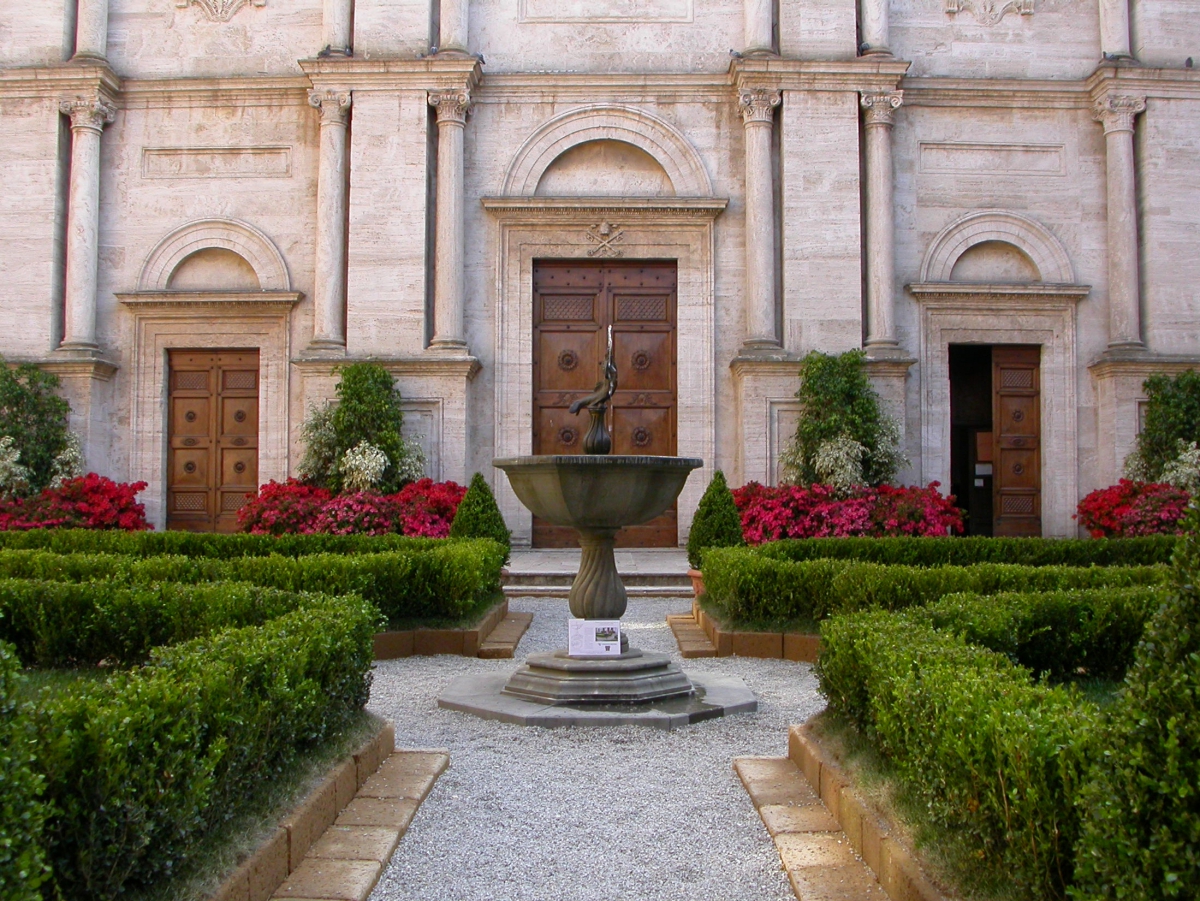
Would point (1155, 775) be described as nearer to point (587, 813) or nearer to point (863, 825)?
point (863, 825)

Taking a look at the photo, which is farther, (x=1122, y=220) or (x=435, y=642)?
(x=1122, y=220)

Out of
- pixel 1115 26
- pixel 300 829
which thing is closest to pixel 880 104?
pixel 1115 26

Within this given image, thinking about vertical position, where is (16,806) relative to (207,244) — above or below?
below

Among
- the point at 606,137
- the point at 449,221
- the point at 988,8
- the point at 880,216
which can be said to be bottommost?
the point at 449,221

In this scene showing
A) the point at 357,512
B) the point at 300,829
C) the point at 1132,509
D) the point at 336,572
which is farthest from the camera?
the point at 1132,509

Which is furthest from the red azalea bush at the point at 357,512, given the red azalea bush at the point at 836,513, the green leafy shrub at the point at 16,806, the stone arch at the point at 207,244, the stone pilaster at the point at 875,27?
the green leafy shrub at the point at 16,806

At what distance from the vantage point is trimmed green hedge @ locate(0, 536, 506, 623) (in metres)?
8.27

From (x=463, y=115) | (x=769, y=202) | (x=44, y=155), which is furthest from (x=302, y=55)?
(x=769, y=202)

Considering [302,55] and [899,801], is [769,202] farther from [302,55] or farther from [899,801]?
[899,801]

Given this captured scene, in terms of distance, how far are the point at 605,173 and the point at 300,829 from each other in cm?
1371

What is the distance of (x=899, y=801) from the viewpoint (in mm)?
4211

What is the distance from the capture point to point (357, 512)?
45.0 feet

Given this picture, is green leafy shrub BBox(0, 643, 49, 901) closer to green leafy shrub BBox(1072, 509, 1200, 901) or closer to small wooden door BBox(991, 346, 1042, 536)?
green leafy shrub BBox(1072, 509, 1200, 901)

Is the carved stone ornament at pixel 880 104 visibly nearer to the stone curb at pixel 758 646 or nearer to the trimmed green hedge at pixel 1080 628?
the stone curb at pixel 758 646
